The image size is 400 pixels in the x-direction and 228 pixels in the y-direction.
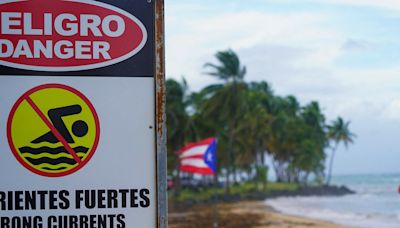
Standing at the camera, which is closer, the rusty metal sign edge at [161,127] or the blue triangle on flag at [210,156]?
the rusty metal sign edge at [161,127]

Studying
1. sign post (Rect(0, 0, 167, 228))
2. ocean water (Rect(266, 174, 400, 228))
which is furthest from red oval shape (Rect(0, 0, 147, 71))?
ocean water (Rect(266, 174, 400, 228))

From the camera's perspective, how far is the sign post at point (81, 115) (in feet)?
8.33

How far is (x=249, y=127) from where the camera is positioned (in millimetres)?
77250

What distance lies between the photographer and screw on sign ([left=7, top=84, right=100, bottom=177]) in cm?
253

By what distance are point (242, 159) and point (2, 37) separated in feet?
277

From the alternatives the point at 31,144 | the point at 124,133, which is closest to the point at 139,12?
the point at 124,133

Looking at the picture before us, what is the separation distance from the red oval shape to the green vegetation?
5860 cm

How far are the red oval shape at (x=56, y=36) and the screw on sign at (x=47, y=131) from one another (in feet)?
0.33

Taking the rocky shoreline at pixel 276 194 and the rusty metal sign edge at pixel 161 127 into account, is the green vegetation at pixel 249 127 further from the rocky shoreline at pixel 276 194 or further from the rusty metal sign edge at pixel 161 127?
the rusty metal sign edge at pixel 161 127

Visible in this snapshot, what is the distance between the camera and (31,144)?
253 cm

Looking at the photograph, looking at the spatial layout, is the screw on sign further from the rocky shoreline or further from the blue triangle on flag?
the rocky shoreline

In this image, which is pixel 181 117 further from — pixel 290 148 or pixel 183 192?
pixel 290 148

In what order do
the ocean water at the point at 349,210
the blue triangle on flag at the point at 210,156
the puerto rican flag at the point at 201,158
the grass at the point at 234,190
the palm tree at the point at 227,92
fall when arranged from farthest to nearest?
the grass at the point at 234,190 < the palm tree at the point at 227,92 < the ocean water at the point at 349,210 < the blue triangle on flag at the point at 210,156 < the puerto rican flag at the point at 201,158

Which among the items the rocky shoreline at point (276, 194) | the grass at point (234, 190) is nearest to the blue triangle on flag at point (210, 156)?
the rocky shoreline at point (276, 194)
